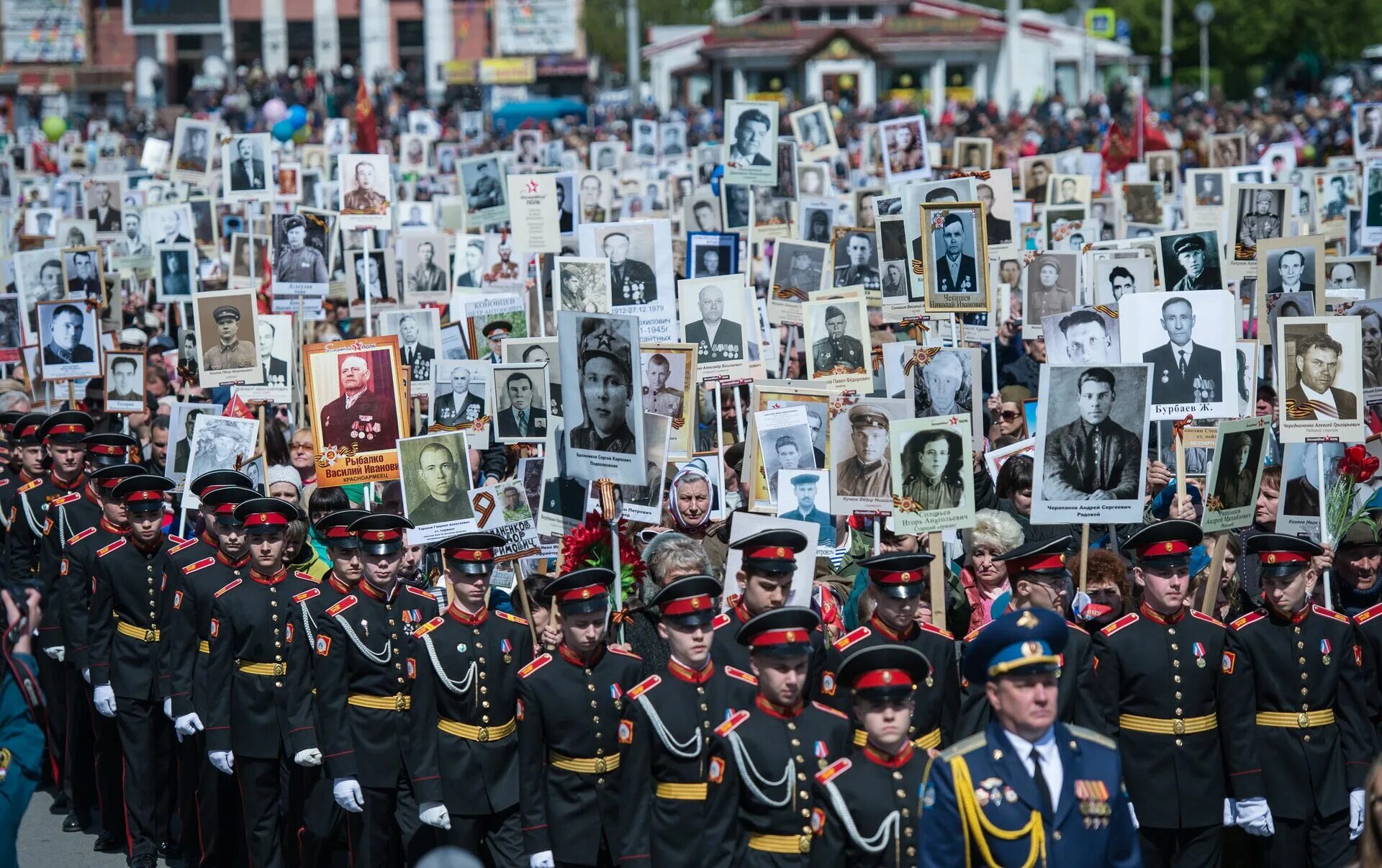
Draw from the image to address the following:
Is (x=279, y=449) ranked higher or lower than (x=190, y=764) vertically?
higher

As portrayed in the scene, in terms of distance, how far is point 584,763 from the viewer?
7055 mm

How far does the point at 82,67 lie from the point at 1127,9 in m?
39.6

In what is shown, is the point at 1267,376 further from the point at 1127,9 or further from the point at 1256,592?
the point at 1127,9

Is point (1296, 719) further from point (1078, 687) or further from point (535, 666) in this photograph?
point (535, 666)

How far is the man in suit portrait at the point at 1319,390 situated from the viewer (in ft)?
29.4

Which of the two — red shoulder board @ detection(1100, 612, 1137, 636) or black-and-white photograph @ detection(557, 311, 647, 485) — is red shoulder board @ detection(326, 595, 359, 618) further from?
red shoulder board @ detection(1100, 612, 1137, 636)

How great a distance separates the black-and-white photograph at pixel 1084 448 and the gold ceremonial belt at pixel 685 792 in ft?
7.68

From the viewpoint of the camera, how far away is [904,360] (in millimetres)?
11109

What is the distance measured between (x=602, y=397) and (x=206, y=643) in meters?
2.13

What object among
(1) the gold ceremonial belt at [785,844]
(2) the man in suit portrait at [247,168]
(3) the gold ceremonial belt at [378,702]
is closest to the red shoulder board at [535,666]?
(3) the gold ceremonial belt at [378,702]

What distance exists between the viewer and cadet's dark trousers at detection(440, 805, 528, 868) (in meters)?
7.54

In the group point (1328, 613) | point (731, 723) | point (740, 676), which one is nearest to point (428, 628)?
point (740, 676)

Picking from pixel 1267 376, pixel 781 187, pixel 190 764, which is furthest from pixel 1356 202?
pixel 190 764

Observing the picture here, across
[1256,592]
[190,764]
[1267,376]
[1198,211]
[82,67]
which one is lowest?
[190,764]
